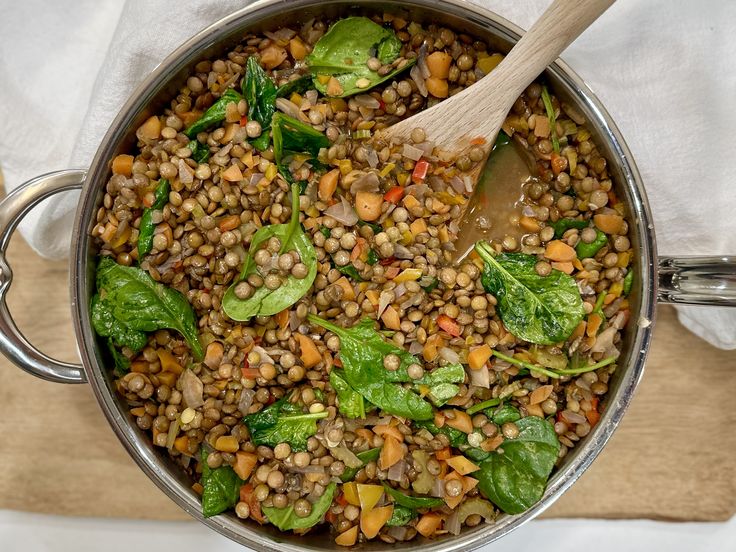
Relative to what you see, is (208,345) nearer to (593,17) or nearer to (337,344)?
(337,344)

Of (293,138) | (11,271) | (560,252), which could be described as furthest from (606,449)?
(11,271)

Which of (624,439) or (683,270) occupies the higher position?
(683,270)

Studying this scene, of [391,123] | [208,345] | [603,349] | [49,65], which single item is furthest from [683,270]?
[49,65]

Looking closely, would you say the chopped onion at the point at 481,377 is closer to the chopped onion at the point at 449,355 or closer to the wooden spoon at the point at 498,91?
the chopped onion at the point at 449,355

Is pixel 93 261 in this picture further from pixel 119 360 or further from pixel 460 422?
pixel 460 422

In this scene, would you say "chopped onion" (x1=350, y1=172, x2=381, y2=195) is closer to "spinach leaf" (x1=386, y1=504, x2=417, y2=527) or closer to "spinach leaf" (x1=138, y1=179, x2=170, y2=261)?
"spinach leaf" (x1=138, y1=179, x2=170, y2=261)

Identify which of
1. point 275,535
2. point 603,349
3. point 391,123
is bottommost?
point 275,535
